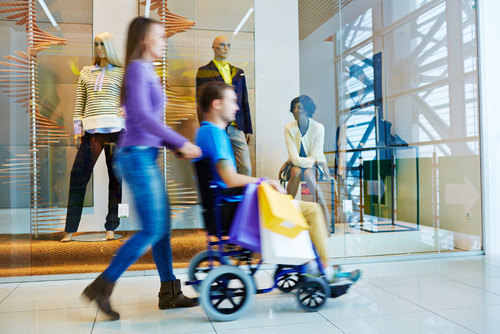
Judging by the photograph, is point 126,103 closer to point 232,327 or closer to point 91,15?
point 232,327

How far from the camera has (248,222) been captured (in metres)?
1.86

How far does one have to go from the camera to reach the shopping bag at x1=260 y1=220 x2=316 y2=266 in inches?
70.3

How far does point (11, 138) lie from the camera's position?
2898 millimetres

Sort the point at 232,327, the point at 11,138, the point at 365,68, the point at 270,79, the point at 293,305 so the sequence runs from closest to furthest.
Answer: the point at 232,327 < the point at 293,305 < the point at 11,138 < the point at 270,79 < the point at 365,68

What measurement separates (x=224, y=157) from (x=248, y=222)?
1.12 feet

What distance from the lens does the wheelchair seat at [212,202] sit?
1896 mm

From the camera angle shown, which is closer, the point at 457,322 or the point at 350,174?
the point at 457,322

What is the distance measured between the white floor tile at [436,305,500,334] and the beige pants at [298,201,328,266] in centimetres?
67

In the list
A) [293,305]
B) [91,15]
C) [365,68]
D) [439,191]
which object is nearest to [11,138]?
[91,15]

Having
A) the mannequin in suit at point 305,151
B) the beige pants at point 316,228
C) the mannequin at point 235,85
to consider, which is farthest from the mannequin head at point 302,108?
Result: the beige pants at point 316,228

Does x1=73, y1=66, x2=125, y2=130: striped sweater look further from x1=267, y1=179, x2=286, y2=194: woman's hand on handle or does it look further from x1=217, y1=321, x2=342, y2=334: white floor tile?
x1=217, y1=321, x2=342, y2=334: white floor tile

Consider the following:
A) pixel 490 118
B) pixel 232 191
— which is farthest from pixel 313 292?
pixel 490 118

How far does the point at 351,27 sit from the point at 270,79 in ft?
2.88

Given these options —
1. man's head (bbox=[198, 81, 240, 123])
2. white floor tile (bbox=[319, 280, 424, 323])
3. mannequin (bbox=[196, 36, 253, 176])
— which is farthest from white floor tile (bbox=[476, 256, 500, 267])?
man's head (bbox=[198, 81, 240, 123])
